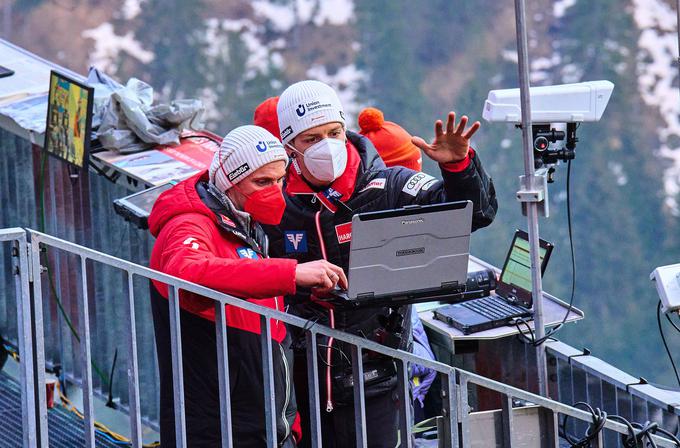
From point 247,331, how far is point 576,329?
3825 cm

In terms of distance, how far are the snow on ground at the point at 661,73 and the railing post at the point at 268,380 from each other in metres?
46.3

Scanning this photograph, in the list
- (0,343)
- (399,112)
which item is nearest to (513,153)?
(399,112)

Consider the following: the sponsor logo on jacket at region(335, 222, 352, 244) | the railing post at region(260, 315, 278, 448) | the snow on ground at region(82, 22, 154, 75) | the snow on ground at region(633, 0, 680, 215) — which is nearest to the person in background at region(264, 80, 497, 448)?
the sponsor logo on jacket at region(335, 222, 352, 244)

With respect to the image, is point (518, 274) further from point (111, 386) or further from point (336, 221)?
point (111, 386)

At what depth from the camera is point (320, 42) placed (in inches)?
2098

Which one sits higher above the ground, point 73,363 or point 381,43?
point 381,43

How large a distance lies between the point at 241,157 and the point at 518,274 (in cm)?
171

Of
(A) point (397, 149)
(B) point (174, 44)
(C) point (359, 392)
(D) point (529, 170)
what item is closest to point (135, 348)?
(C) point (359, 392)

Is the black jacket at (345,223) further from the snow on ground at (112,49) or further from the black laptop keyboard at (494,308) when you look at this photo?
the snow on ground at (112,49)

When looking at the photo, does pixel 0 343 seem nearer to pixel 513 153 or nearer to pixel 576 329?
pixel 576 329

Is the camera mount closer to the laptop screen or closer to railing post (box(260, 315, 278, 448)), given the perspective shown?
the laptop screen

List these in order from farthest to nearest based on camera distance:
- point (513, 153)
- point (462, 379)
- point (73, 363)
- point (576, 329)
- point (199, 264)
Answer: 1. point (513, 153)
2. point (576, 329)
3. point (73, 363)
4. point (462, 379)
5. point (199, 264)

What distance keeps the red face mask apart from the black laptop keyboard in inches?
56.7

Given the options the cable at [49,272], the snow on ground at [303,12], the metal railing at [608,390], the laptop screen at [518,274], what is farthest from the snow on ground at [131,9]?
the metal railing at [608,390]
